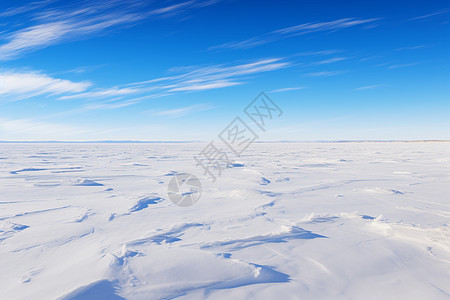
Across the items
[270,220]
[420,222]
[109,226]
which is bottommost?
[420,222]

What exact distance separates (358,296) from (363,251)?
822 millimetres

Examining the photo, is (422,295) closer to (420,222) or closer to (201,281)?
(201,281)

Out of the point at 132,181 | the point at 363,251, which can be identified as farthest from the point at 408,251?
the point at 132,181

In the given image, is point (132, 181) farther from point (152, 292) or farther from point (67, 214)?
point (152, 292)

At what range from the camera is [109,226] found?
11.3 feet

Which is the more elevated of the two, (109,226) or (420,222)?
(109,226)

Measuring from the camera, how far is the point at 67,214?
12.9ft

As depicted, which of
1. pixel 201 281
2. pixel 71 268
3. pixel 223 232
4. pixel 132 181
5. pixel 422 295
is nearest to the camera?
pixel 422 295

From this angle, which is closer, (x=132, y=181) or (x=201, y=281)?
(x=201, y=281)

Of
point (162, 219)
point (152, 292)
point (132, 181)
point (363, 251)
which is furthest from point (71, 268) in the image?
point (132, 181)

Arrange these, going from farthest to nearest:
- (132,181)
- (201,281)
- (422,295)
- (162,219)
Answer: (132,181), (162,219), (201,281), (422,295)

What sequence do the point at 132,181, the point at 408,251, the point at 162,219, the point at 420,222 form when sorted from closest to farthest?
the point at 408,251 → the point at 420,222 → the point at 162,219 → the point at 132,181

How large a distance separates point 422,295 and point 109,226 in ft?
10.9

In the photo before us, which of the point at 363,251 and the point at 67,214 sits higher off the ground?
the point at 67,214
